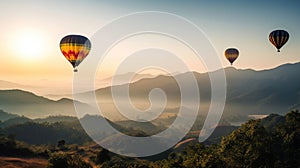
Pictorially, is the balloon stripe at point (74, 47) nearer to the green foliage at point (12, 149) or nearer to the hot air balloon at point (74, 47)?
the hot air balloon at point (74, 47)

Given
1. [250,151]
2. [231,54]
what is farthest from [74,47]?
[231,54]

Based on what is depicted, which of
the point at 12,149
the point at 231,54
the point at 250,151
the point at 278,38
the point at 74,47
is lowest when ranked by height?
the point at 12,149

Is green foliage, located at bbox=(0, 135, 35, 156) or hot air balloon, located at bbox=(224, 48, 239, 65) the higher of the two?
hot air balloon, located at bbox=(224, 48, 239, 65)

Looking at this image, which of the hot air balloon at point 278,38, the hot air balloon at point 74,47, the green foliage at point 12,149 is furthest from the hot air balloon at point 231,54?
the green foliage at point 12,149

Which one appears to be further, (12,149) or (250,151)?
(12,149)

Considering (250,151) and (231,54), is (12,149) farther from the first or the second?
(231,54)

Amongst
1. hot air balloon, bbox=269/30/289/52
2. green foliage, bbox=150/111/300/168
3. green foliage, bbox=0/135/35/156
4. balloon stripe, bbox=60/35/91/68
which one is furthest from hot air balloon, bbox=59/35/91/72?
hot air balloon, bbox=269/30/289/52

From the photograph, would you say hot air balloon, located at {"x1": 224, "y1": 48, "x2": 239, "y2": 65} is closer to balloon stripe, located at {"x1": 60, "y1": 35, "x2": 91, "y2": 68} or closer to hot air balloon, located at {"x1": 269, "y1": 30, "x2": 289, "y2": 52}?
hot air balloon, located at {"x1": 269, "y1": 30, "x2": 289, "y2": 52}
